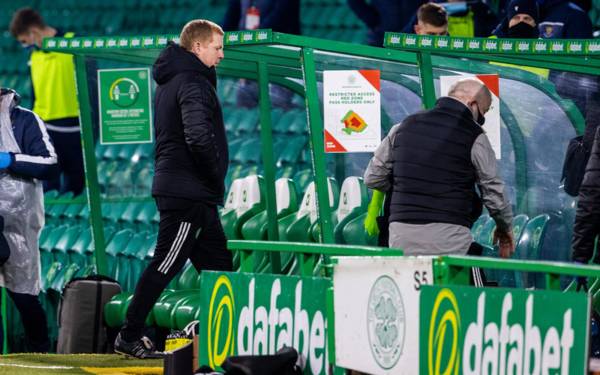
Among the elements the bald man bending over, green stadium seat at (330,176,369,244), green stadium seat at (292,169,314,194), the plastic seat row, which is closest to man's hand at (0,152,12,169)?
the plastic seat row

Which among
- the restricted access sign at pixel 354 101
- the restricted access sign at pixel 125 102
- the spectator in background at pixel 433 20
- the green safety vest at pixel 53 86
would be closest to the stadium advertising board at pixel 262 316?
the restricted access sign at pixel 354 101

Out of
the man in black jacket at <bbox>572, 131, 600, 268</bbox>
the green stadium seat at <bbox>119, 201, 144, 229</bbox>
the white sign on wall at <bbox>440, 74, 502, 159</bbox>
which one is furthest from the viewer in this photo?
the green stadium seat at <bbox>119, 201, 144, 229</bbox>

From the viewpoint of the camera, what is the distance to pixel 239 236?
10.0m

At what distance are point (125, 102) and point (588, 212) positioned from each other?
4619mm

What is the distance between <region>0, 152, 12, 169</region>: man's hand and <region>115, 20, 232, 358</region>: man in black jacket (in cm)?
137

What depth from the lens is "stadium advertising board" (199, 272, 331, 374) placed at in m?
6.54

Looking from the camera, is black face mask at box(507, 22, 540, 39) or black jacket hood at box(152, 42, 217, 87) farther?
black face mask at box(507, 22, 540, 39)

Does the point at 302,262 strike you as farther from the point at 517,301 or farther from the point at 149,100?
the point at 149,100

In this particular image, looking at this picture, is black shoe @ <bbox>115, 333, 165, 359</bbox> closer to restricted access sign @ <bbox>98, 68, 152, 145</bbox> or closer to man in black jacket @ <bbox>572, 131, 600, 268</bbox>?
restricted access sign @ <bbox>98, 68, 152, 145</bbox>

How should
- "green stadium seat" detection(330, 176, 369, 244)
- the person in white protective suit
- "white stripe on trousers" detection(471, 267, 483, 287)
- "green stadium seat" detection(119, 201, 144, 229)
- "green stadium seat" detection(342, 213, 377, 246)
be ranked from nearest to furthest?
1. "white stripe on trousers" detection(471, 267, 483, 287)
2. "green stadium seat" detection(342, 213, 377, 246)
3. "green stadium seat" detection(330, 176, 369, 244)
4. the person in white protective suit
5. "green stadium seat" detection(119, 201, 144, 229)

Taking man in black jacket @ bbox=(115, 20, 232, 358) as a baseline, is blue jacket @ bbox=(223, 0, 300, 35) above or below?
above

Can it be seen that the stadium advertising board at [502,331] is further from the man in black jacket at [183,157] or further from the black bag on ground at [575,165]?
the man in black jacket at [183,157]

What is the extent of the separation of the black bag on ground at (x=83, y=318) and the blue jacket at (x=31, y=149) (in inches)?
33.8

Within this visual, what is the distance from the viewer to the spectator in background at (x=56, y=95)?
1300cm
